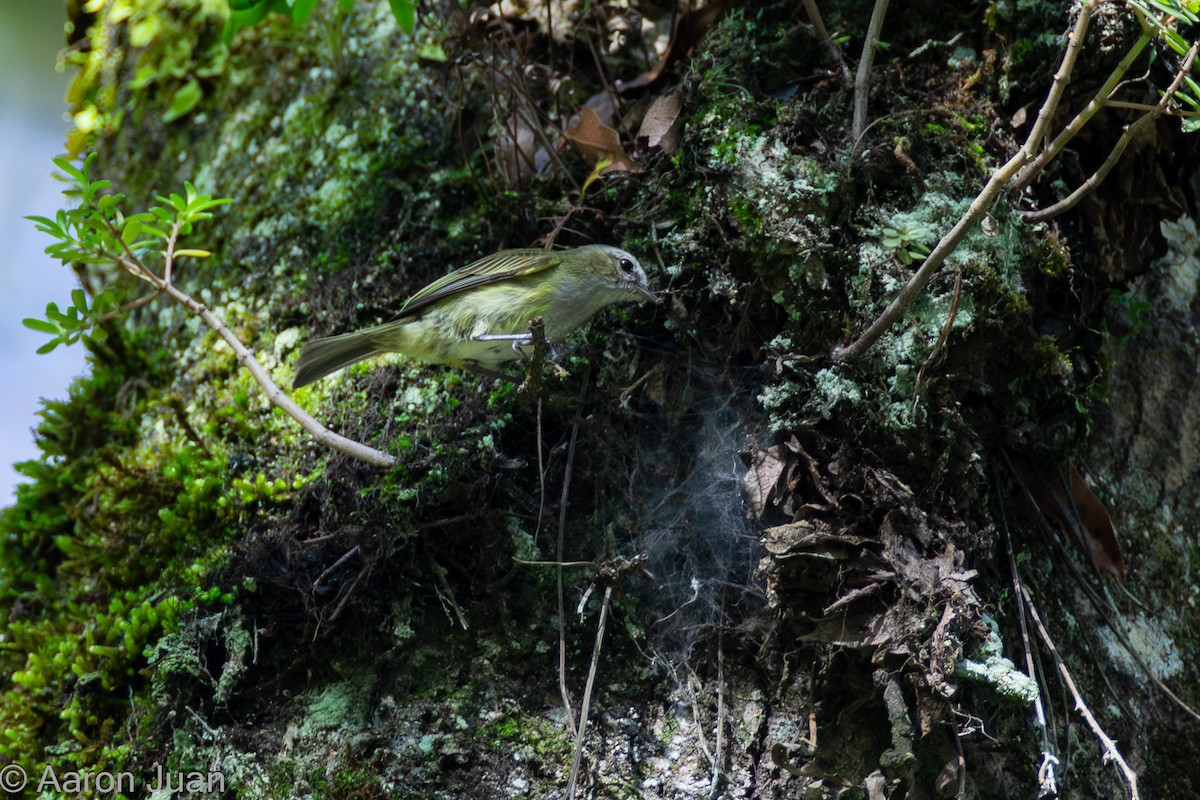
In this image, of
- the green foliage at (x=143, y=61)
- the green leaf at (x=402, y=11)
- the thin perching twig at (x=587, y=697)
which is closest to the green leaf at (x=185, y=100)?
the green foliage at (x=143, y=61)

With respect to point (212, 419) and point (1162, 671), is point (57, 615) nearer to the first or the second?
point (212, 419)

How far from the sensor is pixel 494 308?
12.6 feet

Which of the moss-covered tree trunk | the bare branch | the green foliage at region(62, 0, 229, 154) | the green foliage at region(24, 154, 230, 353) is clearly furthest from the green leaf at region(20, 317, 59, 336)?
the bare branch

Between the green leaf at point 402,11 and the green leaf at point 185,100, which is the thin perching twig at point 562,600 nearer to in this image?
the green leaf at point 402,11

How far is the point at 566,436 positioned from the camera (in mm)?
3658

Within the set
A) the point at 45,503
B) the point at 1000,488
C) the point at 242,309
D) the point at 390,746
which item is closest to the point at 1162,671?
the point at 1000,488

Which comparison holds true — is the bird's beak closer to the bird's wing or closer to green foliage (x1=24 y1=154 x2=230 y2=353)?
the bird's wing

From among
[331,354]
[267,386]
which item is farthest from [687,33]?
[267,386]

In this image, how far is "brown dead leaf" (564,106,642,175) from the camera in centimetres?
392

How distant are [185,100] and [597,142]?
94.1 inches

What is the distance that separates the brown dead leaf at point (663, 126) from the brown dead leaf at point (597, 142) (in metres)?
0.10

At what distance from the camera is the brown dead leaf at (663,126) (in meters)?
3.86

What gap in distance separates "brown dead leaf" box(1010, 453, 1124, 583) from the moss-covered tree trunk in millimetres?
15

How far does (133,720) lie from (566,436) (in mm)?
1824
